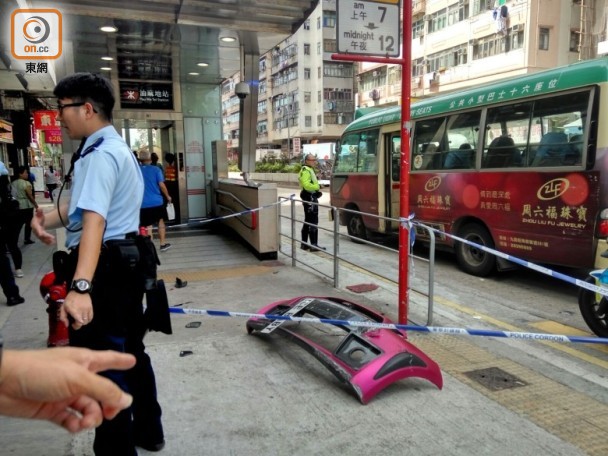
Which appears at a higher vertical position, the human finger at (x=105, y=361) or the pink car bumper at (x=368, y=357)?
the human finger at (x=105, y=361)

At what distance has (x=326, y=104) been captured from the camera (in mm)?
54375

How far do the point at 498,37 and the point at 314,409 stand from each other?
1188 inches

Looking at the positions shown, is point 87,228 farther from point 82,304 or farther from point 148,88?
point 148,88

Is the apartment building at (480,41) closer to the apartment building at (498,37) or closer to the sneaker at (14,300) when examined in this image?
the apartment building at (498,37)

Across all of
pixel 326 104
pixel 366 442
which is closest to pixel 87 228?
pixel 366 442

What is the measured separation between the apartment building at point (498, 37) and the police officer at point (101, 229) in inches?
902

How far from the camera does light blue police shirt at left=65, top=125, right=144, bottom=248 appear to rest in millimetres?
2158

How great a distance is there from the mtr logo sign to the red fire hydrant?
3852 millimetres

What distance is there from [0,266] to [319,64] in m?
52.6

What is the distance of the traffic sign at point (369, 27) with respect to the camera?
13.0 ft

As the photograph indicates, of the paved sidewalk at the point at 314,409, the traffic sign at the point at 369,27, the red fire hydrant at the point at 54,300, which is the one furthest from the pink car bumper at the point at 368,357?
the traffic sign at the point at 369,27

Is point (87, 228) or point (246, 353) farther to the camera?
point (246, 353)

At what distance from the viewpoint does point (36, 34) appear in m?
6.18

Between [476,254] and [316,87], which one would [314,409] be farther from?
[316,87]
